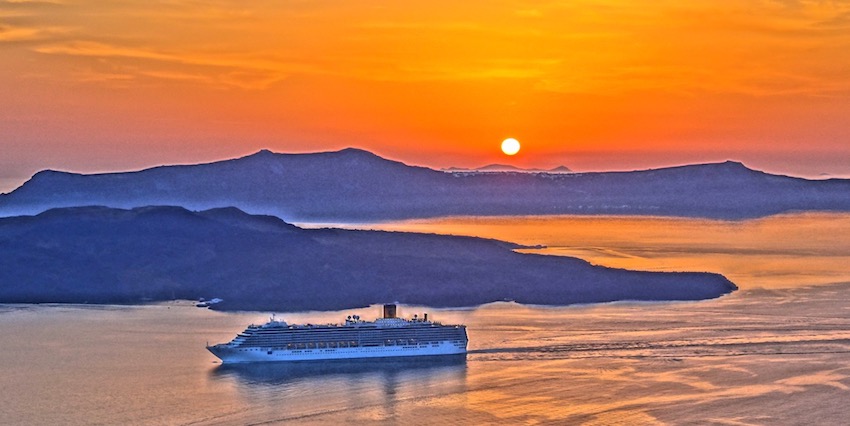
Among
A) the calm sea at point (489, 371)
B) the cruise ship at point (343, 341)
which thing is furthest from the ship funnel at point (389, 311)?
the calm sea at point (489, 371)

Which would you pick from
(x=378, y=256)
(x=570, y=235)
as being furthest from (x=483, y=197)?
(x=378, y=256)

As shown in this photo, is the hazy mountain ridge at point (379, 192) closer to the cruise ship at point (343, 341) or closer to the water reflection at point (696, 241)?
the water reflection at point (696, 241)

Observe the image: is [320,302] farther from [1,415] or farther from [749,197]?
[749,197]

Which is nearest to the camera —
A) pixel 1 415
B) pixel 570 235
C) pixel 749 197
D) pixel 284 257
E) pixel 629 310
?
pixel 1 415

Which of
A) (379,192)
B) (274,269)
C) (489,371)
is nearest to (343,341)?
(489,371)

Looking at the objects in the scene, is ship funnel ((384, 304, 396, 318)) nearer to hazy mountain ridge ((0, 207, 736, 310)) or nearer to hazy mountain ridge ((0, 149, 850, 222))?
hazy mountain ridge ((0, 207, 736, 310))

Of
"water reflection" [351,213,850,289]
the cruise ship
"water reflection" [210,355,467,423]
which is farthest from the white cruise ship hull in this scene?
"water reflection" [351,213,850,289]

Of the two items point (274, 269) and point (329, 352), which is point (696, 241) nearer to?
point (274, 269)
